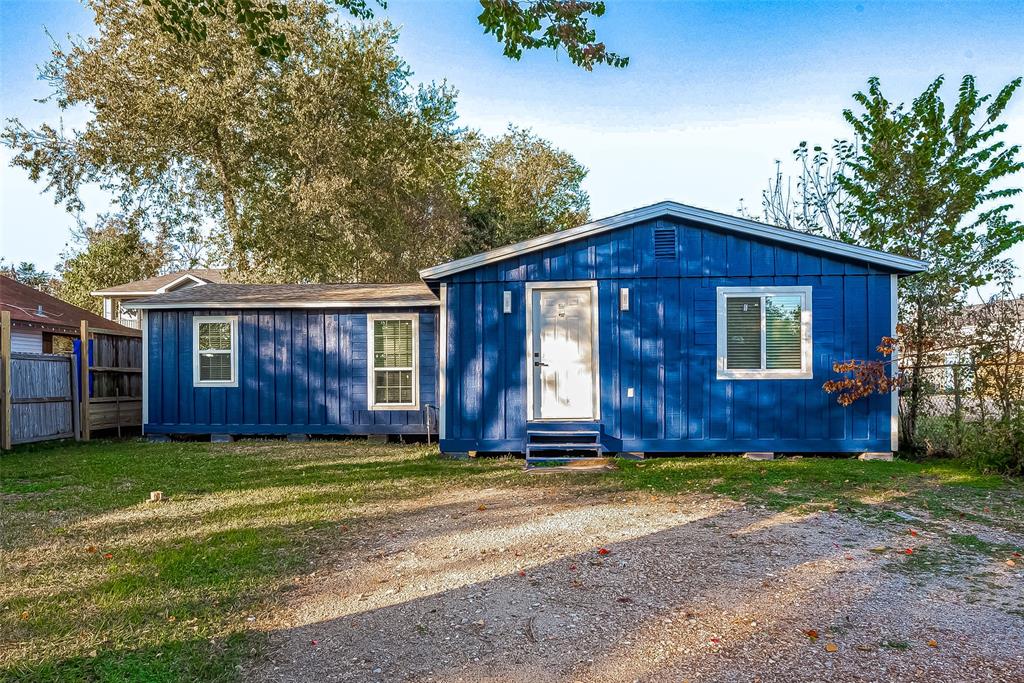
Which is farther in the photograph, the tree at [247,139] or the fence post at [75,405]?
the tree at [247,139]

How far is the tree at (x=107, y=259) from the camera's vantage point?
20531 millimetres

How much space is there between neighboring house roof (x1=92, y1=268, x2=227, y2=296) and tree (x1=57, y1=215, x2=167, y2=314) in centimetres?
58

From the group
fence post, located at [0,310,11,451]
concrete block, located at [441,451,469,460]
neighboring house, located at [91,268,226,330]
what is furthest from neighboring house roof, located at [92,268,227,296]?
concrete block, located at [441,451,469,460]

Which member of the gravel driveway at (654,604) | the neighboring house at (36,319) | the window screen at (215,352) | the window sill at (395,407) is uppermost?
the neighboring house at (36,319)

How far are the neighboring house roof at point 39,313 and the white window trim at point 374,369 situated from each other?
20.2 feet

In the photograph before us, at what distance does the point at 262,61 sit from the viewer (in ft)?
60.1

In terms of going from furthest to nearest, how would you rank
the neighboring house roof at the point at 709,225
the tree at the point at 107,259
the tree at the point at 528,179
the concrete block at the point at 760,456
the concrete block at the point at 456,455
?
the tree at the point at 528,179 < the tree at the point at 107,259 < the concrete block at the point at 456,455 < the concrete block at the point at 760,456 < the neighboring house roof at the point at 709,225

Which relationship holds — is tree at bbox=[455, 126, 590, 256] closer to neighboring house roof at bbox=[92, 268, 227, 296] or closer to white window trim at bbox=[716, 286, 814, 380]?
neighboring house roof at bbox=[92, 268, 227, 296]

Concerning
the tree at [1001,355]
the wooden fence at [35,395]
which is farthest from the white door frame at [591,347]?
the wooden fence at [35,395]

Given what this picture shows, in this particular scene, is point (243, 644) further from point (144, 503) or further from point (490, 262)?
point (490, 262)

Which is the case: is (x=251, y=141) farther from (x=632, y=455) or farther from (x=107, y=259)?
(x=632, y=455)

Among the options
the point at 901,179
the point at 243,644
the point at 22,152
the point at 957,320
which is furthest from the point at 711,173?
the point at 22,152

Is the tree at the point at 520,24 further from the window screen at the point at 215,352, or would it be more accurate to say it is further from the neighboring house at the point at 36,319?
the neighboring house at the point at 36,319

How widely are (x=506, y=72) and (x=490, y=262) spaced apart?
5865 mm
